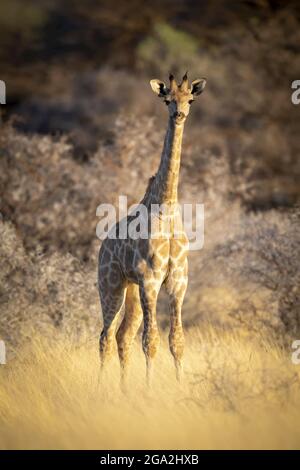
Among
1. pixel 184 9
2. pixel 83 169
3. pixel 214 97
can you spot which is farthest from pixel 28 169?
pixel 184 9

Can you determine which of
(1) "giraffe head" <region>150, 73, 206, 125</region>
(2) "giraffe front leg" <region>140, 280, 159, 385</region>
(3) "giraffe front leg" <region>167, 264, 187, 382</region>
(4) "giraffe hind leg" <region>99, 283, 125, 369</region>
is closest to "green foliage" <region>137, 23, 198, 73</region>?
(4) "giraffe hind leg" <region>99, 283, 125, 369</region>

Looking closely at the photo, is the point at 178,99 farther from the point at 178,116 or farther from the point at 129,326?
the point at 129,326

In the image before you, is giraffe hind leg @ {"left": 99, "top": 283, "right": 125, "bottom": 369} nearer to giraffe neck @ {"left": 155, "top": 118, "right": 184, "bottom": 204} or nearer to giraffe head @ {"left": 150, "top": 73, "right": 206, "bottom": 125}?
giraffe neck @ {"left": 155, "top": 118, "right": 184, "bottom": 204}

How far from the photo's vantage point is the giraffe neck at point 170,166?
28.2 feet

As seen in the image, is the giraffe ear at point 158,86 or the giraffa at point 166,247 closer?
the giraffa at point 166,247

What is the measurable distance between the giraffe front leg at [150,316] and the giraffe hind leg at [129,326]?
960mm

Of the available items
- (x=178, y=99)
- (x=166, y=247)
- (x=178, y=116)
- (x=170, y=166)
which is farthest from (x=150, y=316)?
(x=178, y=99)

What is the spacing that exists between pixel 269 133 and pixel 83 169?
12499 mm

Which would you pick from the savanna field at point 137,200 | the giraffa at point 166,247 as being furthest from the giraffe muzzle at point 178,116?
the savanna field at point 137,200

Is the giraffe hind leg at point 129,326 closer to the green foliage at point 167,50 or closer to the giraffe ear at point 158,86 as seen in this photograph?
the giraffe ear at point 158,86

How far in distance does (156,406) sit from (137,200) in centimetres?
870

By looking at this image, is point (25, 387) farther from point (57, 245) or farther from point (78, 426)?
point (57, 245)

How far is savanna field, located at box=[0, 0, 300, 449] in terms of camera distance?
833cm

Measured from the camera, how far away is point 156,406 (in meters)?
8.39
